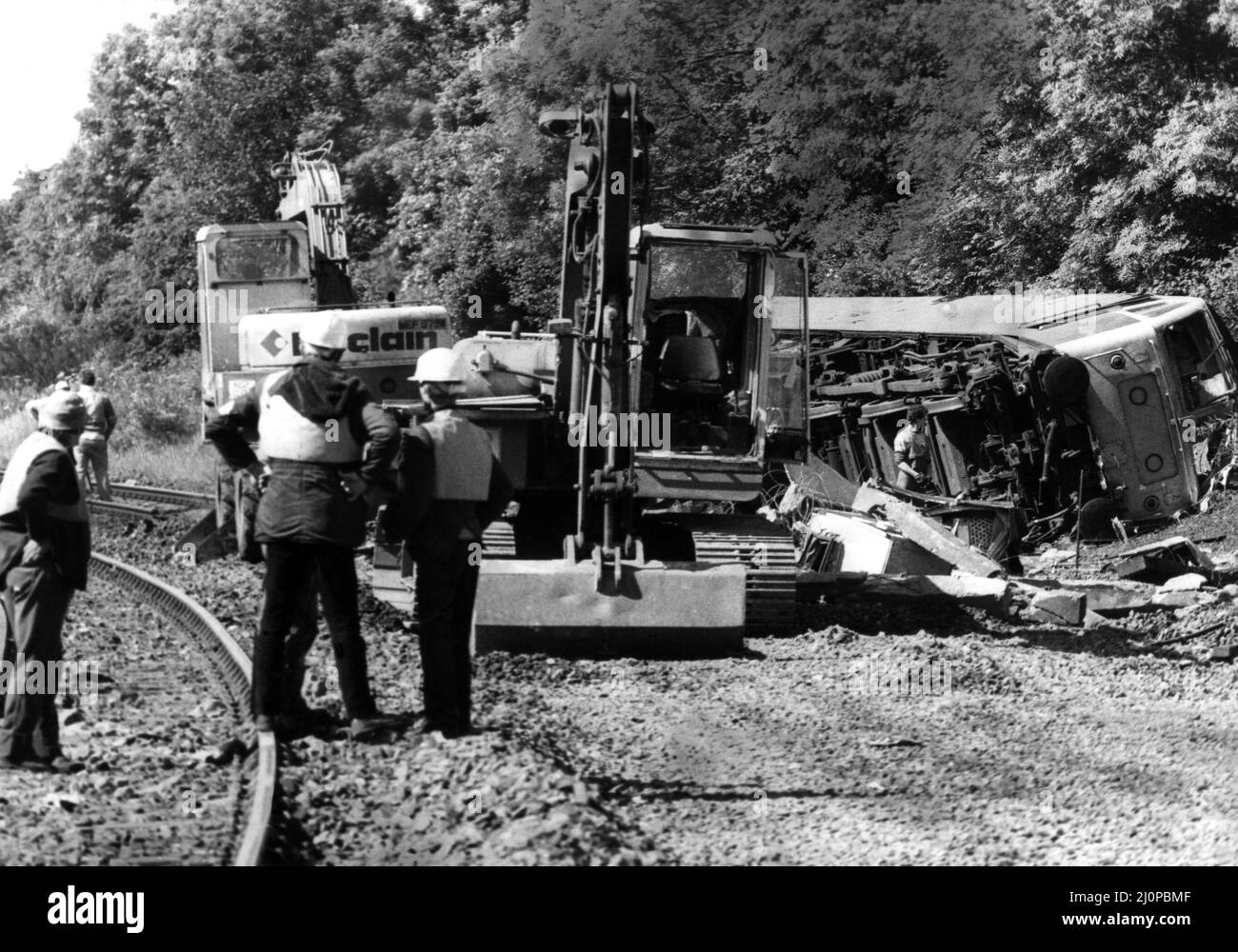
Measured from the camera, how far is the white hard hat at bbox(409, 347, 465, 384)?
8.25 m

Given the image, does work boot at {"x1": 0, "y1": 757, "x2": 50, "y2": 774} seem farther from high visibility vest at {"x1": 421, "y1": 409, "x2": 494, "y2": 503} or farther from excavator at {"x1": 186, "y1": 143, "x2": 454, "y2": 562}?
excavator at {"x1": 186, "y1": 143, "x2": 454, "y2": 562}

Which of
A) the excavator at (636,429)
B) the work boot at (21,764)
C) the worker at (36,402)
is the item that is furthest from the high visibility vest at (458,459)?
the excavator at (636,429)

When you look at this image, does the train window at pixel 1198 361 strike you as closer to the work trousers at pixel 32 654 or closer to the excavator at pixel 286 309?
the excavator at pixel 286 309

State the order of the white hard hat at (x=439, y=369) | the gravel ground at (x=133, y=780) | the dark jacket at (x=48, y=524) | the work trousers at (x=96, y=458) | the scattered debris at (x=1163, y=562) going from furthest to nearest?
the work trousers at (x=96, y=458) → the scattered debris at (x=1163, y=562) → the white hard hat at (x=439, y=369) → the dark jacket at (x=48, y=524) → the gravel ground at (x=133, y=780)

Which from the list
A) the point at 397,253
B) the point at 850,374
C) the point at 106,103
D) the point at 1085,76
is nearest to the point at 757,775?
the point at 850,374

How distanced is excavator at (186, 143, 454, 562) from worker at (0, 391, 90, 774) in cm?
764

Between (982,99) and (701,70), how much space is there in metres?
7.91


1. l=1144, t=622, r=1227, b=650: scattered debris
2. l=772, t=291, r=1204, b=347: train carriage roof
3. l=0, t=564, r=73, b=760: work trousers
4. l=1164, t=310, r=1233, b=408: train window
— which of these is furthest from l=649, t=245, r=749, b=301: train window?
l=1164, t=310, r=1233, b=408: train window

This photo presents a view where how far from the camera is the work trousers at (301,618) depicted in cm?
775

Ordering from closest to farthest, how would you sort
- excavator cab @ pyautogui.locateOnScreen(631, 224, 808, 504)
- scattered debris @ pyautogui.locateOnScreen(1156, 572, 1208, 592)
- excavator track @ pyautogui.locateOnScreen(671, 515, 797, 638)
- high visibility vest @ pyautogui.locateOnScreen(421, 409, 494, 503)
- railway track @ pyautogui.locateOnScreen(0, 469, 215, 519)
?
high visibility vest @ pyautogui.locateOnScreen(421, 409, 494, 503) < excavator track @ pyautogui.locateOnScreen(671, 515, 797, 638) < excavator cab @ pyautogui.locateOnScreen(631, 224, 808, 504) < scattered debris @ pyautogui.locateOnScreen(1156, 572, 1208, 592) < railway track @ pyautogui.locateOnScreen(0, 469, 215, 519)

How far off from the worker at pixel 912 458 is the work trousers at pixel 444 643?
36.5 feet

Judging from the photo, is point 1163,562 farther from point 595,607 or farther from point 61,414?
point 61,414

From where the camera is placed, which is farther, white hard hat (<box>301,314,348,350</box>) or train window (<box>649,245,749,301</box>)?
train window (<box>649,245,749,301</box>)

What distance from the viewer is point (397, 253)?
135 feet
